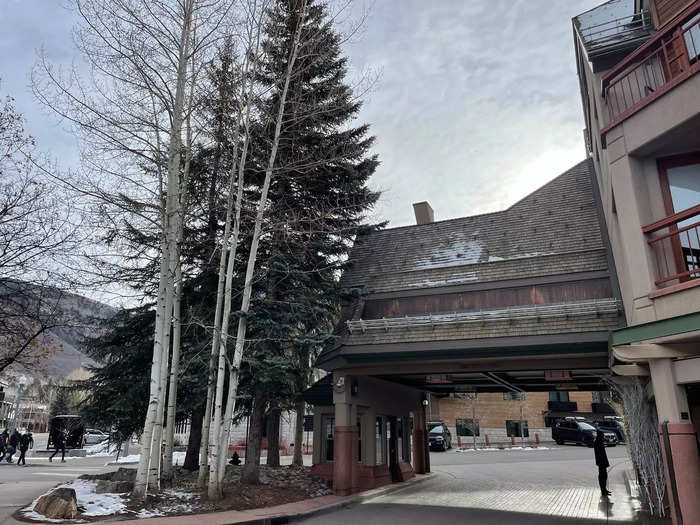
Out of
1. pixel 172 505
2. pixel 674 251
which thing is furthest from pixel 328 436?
pixel 674 251

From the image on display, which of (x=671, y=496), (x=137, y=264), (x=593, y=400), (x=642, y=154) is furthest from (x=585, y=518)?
(x=593, y=400)

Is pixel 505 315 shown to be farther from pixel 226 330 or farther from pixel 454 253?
pixel 226 330

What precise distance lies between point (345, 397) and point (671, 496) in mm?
8836

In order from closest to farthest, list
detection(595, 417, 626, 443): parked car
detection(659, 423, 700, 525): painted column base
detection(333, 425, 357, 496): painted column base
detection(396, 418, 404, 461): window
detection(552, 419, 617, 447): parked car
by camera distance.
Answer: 1. detection(659, 423, 700, 525): painted column base
2. detection(333, 425, 357, 496): painted column base
3. detection(396, 418, 404, 461): window
4. detection(552, 419, 617, 447): parked car
5. detection(595, 417, 626, 443): parked car

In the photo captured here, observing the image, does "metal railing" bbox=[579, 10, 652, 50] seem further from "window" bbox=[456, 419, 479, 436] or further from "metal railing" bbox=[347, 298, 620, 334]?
"window" bbox=[456, 419, 479, 436]

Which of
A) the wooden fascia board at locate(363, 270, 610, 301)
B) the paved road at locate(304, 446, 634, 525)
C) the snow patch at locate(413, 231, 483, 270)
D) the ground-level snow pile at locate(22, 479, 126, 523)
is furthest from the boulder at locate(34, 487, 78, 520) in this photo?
the snow patch at locate(413, 231, 483, 270)

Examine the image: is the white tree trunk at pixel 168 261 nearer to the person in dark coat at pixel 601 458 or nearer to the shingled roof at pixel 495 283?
the shingled roof at pixel 495 283

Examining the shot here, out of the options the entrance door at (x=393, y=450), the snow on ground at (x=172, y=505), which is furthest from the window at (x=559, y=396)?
the snow on ground at (x=172, y=505)

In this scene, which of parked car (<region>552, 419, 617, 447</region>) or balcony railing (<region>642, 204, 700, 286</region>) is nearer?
balcony railing (<region>642, 204, 700, 286</region>)

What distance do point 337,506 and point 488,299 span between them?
6891 millimetres

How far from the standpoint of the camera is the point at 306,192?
16.3 metres

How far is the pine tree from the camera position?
1402 cm

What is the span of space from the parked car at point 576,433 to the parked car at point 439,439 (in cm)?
838

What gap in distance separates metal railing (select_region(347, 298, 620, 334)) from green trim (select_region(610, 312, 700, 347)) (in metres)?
3.86
